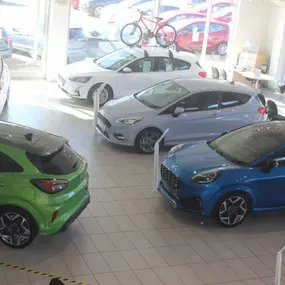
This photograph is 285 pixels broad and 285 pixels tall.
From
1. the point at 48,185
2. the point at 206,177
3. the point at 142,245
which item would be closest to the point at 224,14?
the point at 206,177

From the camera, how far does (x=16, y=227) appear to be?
708 cm

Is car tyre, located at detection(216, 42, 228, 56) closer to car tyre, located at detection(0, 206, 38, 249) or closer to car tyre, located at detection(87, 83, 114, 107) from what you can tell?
car tyre, located at detection(87, 83, 114, 107)

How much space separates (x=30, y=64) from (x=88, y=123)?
4791 millimetres

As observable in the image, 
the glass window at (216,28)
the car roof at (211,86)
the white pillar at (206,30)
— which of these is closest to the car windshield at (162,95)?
the car roof at (211,86)

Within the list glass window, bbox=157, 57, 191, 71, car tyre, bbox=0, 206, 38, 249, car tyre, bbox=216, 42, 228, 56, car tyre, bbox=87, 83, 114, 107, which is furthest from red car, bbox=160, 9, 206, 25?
car tyre, bbox=0, 206, 38, 249

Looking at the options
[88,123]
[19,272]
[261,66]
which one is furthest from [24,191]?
→ [261,66]

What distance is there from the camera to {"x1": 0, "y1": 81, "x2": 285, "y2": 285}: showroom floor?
7.01 m

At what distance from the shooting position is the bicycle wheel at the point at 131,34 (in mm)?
17438

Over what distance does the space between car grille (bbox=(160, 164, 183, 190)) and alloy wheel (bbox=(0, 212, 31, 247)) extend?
245 centimetres

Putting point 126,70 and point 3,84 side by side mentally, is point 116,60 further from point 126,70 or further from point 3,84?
point 3,84

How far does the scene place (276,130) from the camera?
30.8ft

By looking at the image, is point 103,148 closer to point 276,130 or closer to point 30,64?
point 276,130

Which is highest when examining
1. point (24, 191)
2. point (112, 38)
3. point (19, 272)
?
point (112, 38)

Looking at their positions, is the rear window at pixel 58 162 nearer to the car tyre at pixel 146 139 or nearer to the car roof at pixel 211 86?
the car tyre at pixel 146 139
